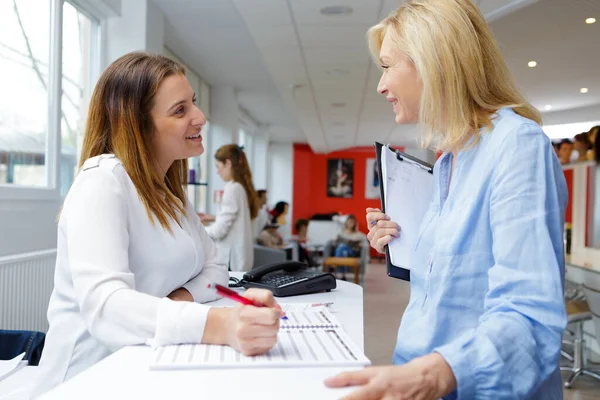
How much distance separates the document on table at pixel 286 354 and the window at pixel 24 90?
3.02 m

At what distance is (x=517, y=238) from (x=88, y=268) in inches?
32.6

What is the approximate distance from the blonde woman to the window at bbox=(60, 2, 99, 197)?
3.65m

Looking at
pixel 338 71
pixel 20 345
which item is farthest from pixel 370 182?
pixel 20 345

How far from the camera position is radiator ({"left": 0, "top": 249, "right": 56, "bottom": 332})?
308cm

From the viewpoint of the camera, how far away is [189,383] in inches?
33.1

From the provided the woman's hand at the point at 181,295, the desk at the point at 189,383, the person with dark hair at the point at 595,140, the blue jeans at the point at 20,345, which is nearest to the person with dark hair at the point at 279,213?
the person with dark hair at the point at 595,140

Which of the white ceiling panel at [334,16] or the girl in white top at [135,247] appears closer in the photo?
the girl in white top at [135,247]

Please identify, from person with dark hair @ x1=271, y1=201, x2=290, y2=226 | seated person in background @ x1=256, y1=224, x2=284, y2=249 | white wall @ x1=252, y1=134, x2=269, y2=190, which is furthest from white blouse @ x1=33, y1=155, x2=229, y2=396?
white wall @ x1=252, y1=134, x2=269, y2=190

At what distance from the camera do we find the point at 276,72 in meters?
7.07

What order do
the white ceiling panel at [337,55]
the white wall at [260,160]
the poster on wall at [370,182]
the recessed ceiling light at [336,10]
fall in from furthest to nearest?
the poster on wall at [370,182] → the white wall at [260,160] → the white ceiling panel at [337,55] → the recessed ceiling light at [336,10]

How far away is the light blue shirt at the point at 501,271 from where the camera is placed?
2.74 feet

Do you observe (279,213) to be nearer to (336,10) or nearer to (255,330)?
(336,10)

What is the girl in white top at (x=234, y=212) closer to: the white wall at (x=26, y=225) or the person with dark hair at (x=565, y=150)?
the white wall at (x=26, y=225)

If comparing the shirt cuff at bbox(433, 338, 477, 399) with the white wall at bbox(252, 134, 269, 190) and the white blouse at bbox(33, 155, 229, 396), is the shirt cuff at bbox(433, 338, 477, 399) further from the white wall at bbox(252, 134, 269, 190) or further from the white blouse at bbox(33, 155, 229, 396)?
the white wall at bbox(252, 134, 269, 190)
